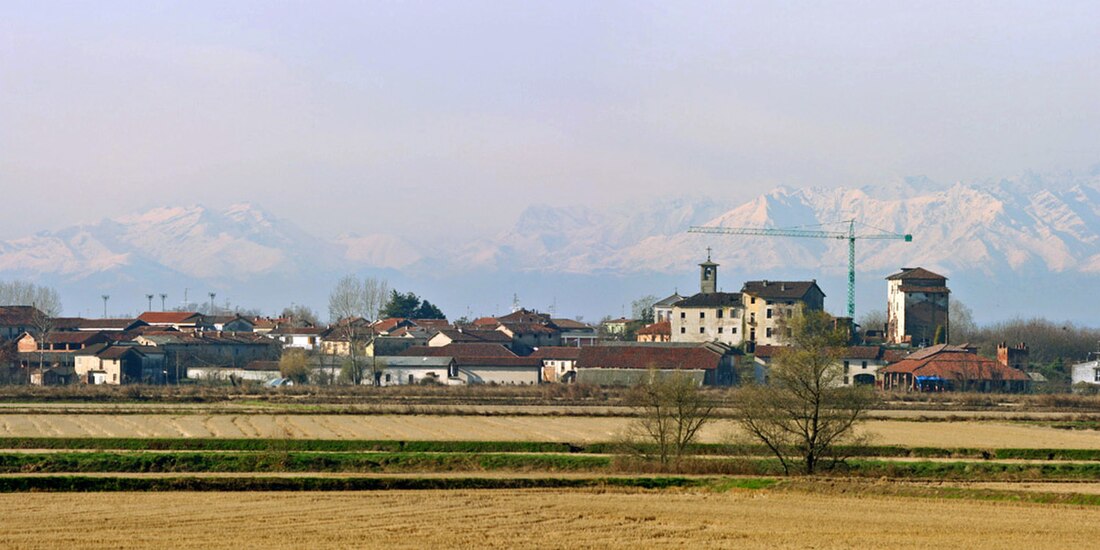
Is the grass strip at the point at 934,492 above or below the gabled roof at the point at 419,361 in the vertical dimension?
below

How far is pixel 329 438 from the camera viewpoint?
49.0 m

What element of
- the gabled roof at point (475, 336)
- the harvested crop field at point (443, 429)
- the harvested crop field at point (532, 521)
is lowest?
the harvested crop field at point (532, 521)

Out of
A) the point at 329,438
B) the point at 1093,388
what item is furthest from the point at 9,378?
the point at 1093,388

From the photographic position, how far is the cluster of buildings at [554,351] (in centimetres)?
9662

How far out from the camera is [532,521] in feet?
96.8

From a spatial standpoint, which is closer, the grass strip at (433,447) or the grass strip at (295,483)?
the grass strip at (295,483)

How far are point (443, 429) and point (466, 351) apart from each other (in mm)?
50205

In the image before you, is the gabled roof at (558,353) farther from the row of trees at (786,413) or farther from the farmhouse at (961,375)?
the row of trees at (786,413)

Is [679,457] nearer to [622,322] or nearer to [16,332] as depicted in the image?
[16,332]

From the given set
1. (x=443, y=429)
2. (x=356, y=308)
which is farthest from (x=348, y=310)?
(x=443, y=429)

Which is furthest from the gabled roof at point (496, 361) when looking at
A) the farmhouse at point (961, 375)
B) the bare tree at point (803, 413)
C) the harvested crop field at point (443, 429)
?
the bare tree at point (803, 413)

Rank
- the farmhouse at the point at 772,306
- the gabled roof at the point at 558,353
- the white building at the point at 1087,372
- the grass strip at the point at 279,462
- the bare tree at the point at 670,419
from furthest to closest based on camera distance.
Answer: the farmhouse at the point at 772,306 < the gabled roof at the point at 558,353 < the white building at the point at 1087,372 < the bare tree at the point at 670,419 < the grass strip at the point at 279,462

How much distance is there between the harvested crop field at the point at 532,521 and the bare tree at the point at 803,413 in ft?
20.1

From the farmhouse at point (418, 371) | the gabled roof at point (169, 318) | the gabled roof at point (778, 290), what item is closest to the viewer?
the farmhouse at point (418, 371)
